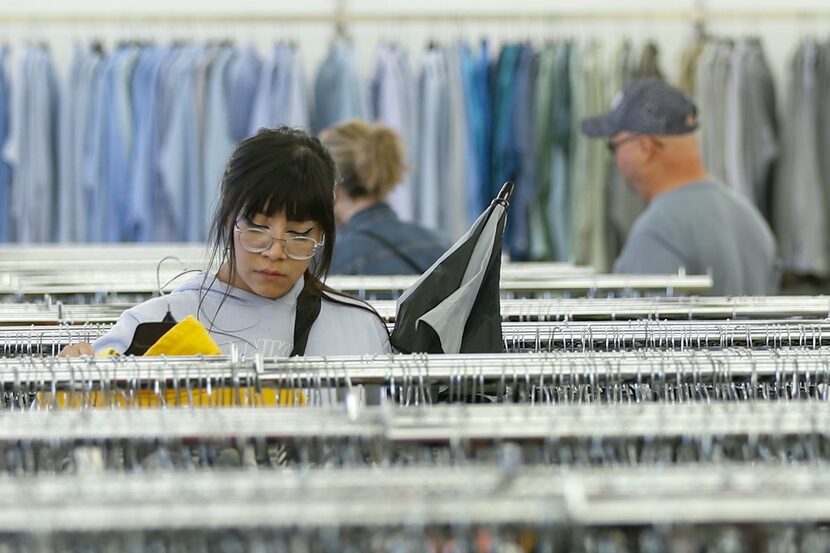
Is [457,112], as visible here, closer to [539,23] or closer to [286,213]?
[539,23]

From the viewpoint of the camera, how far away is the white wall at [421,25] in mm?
5418

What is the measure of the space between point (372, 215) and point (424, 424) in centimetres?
201

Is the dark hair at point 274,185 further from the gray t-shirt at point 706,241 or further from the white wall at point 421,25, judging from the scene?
the white wall at point 421,25

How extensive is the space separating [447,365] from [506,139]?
3549mm

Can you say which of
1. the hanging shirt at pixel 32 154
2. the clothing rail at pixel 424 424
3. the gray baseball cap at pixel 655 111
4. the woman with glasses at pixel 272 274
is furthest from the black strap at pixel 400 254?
the hanging shirt at pixel 32 154

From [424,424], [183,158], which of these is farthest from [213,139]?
[424,424]

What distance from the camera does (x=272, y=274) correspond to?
196cm

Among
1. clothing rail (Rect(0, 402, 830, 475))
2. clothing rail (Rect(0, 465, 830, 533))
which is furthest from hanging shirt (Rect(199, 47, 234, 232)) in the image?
clothing rail (Rect(0, 465, 830, 533))

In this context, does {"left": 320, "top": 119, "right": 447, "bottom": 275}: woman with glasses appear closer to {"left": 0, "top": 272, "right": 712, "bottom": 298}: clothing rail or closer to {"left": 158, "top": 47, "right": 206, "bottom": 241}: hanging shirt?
{"left": 0, "top": 272, "right": 712, "bottom": 298}: clothing rail

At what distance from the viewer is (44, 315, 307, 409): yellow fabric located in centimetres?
153

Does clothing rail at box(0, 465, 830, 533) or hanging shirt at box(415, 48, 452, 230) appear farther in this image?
hanging shirt at box(415, 48, 452, 230)

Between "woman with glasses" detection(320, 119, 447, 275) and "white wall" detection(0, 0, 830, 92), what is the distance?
220 cm

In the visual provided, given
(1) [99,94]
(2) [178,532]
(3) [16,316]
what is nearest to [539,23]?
A: (1) [99,94]

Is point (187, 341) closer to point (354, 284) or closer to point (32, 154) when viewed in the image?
point (354, 284)
